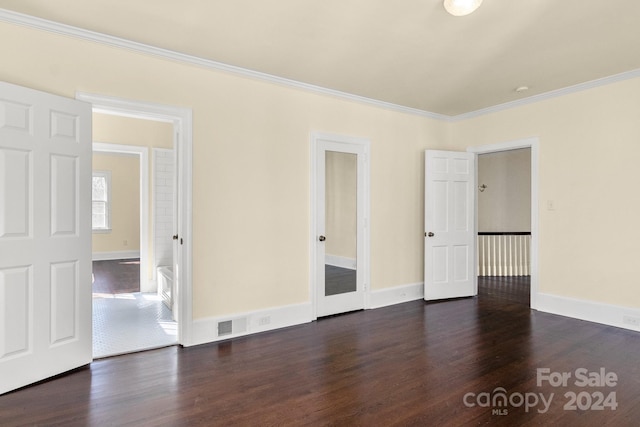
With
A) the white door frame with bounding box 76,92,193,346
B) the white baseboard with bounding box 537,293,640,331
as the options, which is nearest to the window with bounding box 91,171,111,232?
the white door frame with bounding box 76,92,193,346

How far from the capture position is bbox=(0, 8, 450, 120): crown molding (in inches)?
108

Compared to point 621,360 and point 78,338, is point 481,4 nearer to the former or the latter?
point 621,360

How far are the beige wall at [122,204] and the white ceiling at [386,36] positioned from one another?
718 cm

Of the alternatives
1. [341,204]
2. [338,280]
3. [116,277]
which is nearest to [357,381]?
[338,280]

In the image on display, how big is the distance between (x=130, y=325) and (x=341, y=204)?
2712 mm

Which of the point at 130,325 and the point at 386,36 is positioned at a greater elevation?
the point at 386,36

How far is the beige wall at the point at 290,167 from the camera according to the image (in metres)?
3.17

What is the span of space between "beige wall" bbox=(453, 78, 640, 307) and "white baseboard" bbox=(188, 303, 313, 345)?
10.0ft

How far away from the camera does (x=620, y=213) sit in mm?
3975

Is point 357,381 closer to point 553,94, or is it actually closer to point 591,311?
point 591,311

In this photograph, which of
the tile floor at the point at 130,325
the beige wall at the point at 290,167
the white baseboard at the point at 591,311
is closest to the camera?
the beige wall at the point at 290,167

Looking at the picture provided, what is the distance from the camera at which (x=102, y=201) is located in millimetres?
9234

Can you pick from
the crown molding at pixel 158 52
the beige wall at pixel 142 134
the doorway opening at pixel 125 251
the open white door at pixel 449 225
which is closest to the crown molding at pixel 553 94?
the open white door at pixel 449 225

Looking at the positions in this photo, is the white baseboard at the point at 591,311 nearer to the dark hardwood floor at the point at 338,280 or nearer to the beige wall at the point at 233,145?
the beige wall at the point at 233,145
